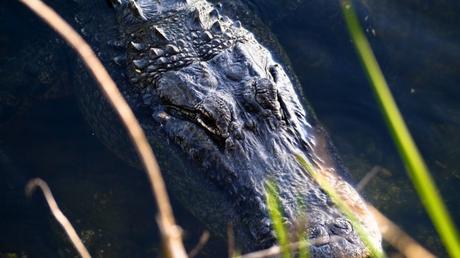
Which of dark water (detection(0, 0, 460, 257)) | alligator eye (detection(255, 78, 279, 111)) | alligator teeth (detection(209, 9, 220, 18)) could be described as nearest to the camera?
alligator eye (detection(255, 78, 279, 111))

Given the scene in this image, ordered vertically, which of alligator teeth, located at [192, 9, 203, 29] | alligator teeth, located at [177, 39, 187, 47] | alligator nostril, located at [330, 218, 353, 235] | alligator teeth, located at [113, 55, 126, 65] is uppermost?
alligator teeth, located at [192, 9, 203, 29]

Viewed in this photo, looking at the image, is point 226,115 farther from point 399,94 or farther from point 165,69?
point 399,94

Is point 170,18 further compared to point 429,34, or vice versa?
point 429,34

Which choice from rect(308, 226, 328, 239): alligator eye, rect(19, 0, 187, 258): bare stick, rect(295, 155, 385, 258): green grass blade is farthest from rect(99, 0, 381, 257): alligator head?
rect(19, 0, 187, 258): bare stick

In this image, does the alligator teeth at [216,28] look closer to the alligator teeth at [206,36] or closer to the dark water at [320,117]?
the alligator teeth at [206,36]

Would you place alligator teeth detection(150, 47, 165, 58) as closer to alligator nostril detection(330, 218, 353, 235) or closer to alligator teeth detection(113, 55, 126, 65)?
alligator teeth detection(113, 55, 126, 65)

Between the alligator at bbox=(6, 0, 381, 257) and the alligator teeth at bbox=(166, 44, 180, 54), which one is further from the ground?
the alligator teeth at bbox=(166, 44, 180, 54)

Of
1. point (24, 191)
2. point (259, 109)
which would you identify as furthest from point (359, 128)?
point (24, 191)
